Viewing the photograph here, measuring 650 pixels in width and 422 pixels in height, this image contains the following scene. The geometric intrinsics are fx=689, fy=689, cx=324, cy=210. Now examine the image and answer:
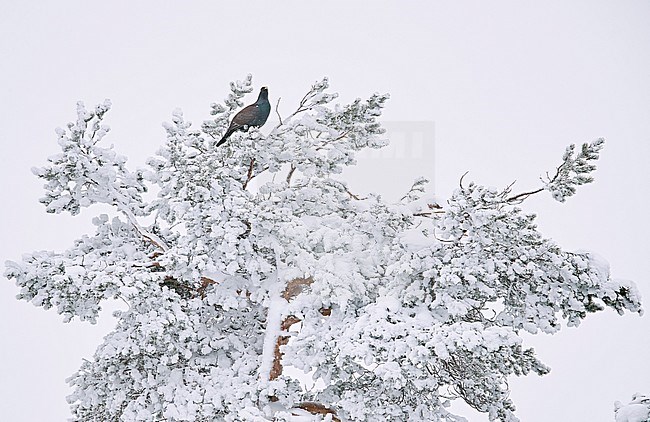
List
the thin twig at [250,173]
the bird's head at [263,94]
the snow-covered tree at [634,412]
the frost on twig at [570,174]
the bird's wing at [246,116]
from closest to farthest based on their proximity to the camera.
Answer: the snow-covered tree at [634,412] → the frost on twig at [570,174] → the bird's wing at [246,116] → the thin twig at [250,173] → the bird's head at [263,94]

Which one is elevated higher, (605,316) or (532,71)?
(532,71)

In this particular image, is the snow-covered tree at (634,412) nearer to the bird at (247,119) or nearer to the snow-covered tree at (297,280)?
the snow-covered tree at (297,280)

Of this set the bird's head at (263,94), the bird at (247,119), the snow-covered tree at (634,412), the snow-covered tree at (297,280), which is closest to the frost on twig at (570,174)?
the snow-covered tree at (297,280)

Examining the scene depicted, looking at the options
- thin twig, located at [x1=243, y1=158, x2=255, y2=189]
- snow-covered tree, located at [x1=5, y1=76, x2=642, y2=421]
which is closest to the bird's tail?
snow-covered tree, located at [x1=5, y1=76, x2=642, y2=421]

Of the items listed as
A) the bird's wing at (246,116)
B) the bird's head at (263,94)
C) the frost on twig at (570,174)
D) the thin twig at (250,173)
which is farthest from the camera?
the bird's head at (263,94)

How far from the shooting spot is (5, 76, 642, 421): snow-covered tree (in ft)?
18.0

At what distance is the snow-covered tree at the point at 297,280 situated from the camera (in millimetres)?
5500

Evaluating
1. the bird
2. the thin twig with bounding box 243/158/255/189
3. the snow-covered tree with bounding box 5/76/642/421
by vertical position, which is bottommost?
the snow-covered tree with bounding box 5/76/642/421

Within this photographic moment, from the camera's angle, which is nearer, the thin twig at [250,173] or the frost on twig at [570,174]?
the frost on twig at [570,174]

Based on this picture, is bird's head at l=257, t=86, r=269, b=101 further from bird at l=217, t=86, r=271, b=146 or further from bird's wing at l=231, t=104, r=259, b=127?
bird's wing at l=231, t=104, r=259, b=127

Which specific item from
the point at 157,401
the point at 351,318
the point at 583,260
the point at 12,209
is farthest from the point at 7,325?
the point at 583,260

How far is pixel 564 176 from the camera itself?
559 cm

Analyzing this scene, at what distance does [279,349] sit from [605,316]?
23.8 metres

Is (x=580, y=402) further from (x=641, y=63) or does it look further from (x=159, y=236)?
(x=641, y=63)
